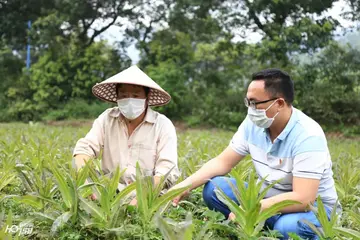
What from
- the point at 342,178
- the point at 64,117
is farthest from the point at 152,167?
the point at 64,117

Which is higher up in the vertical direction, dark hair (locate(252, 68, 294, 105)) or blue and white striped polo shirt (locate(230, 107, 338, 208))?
dark hair (locate(252, 68, 294, 105))

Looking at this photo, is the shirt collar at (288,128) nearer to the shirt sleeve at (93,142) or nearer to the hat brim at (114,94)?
the hat brim at (114,94)

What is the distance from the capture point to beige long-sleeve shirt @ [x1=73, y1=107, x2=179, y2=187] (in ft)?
11.5

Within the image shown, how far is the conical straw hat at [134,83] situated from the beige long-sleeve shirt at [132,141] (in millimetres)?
165

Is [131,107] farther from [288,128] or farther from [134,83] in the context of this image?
[288,128]

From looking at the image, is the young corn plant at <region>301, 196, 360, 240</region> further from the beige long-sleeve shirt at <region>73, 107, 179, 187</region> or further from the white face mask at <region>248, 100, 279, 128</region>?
the beige long-sleeve shirt at <region>73, 107, 179, 187</region>

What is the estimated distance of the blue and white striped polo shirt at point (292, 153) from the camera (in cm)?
265

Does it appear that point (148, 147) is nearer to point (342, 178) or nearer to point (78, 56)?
point (342, 178)

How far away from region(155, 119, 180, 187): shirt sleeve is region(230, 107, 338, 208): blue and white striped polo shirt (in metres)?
0.53

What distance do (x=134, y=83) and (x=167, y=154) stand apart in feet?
1.94

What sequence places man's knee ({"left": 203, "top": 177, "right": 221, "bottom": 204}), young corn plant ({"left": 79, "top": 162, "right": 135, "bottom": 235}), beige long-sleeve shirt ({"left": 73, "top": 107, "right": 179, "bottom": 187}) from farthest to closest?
beige long-sleeve shirt ({"left": 73, "top": 107, "right": 179, "bottom": 187}), man's knee ({"left": 203, "top": 177, "right": 221, "bottom": 204}), young corn plant ({"left": 79, "top": 162, "right": 135, "bottom": 235})

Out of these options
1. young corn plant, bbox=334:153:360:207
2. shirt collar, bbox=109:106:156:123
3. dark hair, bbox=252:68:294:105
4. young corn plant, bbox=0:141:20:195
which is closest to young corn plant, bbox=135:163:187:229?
dark hair, bbox=252:68:294:105

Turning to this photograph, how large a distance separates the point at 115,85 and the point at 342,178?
7.22ft

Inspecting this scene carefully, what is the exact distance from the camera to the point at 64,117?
18531 mm
